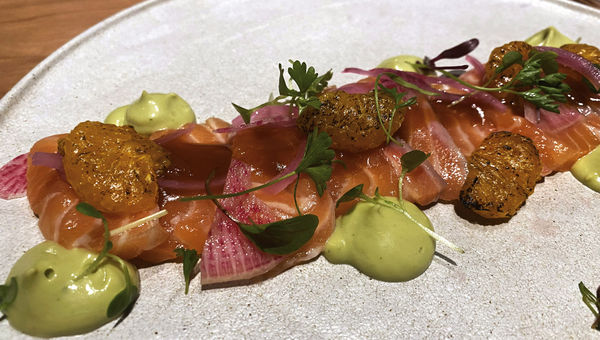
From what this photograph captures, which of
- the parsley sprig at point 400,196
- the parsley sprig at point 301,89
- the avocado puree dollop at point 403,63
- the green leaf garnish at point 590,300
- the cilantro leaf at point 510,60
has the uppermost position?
the parsley sprig at point 301,89

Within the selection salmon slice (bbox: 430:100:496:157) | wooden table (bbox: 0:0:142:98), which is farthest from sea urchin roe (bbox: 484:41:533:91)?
wooden table (bbox: 0:0:142:98)

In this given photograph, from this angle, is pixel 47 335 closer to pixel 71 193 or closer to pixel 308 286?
pixel 71 193

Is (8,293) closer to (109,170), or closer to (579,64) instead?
(109,170)

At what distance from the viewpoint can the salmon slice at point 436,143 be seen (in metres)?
2.43

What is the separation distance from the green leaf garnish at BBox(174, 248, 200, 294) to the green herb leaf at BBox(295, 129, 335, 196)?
634mm

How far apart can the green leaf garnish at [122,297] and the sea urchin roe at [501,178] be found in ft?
5.55

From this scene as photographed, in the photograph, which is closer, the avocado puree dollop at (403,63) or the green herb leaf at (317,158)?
the green herb leaf at (317,158)

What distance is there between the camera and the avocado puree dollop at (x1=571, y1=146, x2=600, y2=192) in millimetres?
2615

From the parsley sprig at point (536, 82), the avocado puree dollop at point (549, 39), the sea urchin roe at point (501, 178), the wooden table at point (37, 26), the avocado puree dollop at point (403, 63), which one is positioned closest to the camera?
the sea urchin roe at point (501, 178)

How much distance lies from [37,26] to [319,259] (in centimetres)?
338

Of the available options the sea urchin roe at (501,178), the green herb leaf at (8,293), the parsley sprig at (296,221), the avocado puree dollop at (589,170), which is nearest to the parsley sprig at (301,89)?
the parsley sprig at (296,221)

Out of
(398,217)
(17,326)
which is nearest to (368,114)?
(398,217)

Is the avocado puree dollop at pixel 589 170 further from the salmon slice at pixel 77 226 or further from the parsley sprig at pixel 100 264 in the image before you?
the parsley sprig at pixel 100 264

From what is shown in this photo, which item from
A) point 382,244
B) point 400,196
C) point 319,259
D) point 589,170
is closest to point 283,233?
point 319,259
